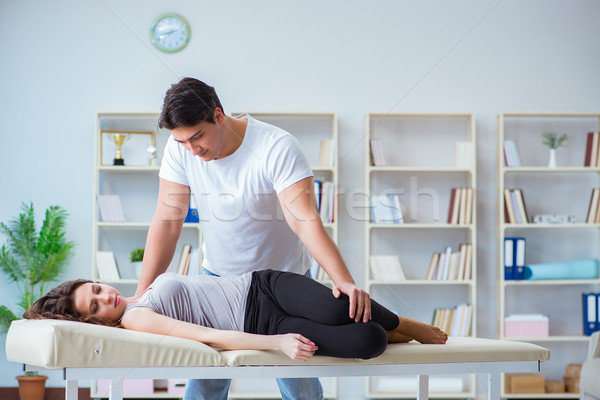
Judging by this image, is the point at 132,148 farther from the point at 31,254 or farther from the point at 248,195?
the point at 248,195

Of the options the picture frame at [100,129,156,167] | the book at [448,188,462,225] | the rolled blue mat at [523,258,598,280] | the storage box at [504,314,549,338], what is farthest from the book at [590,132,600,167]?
the picture frame at [100,129,156,167]

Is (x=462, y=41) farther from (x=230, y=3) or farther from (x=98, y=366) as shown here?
(x=98, y=366)

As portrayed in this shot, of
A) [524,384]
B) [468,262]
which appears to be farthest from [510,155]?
[524,384]

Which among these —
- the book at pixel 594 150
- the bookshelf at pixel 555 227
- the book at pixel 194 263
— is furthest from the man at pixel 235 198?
the book at pixel 594 150

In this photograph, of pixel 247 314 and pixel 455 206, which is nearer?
pixel 247 314

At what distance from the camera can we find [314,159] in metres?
3.67

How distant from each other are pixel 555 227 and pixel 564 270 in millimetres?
303

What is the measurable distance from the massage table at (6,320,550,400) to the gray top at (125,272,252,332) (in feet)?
0.53

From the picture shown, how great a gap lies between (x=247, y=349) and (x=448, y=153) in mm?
Answer: 2565

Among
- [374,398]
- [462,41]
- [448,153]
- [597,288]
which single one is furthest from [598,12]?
[374,398]

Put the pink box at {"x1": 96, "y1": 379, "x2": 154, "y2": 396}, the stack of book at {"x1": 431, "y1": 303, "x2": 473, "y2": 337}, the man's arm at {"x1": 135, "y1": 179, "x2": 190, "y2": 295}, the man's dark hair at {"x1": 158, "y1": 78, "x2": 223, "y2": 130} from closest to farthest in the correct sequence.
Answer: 1. the man's dark hair at {"x1": 158, "y1": 78, "x2": 223, "y2": 130}
2. the man's arm at {"x1": 135, "y1": 179, "x2": 190, "y2": 295}
3. the pink box at {"x1": 96, "y1": 379, "x2": 154, "y2": 396}
4. the stack of book at {"x1": 431, "y1": 303, "x2": 473, "y2": 337}

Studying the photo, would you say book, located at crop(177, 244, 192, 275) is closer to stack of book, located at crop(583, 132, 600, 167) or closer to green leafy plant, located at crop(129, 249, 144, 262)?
green leafy plant, located at crop(129, 249, 144, 262)

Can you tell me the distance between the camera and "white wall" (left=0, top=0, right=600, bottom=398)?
144 inches

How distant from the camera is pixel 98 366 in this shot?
1339 millimetres
